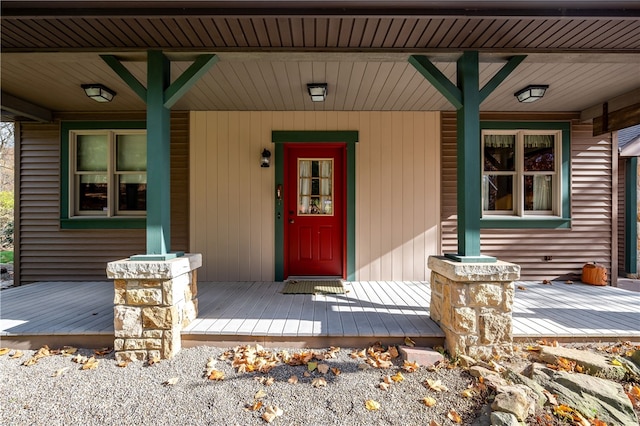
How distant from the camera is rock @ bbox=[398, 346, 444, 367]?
2283 millimetres

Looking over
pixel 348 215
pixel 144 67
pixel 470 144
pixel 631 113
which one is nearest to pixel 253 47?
pixel 144 67

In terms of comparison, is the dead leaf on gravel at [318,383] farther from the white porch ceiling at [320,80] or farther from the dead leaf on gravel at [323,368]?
the white porch ceiling at [320,80]

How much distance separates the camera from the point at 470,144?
2.57 m

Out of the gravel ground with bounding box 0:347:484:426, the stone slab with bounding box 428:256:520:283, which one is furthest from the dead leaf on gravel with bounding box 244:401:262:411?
the stone slab with bounding box 428:256:520:283

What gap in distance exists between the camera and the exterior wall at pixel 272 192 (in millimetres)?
4359

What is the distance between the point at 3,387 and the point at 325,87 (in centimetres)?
364

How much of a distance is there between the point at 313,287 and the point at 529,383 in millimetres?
2417

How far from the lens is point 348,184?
4355 mm

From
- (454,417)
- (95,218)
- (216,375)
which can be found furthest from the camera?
(95,218)

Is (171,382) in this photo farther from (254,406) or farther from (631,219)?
(631,219)

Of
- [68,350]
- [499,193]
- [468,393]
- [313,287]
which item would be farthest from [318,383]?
[499,193]

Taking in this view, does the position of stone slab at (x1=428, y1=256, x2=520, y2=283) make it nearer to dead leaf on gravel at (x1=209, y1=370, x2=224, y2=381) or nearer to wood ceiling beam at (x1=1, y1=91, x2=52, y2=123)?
dead leaf on gravel at (x1=209, y1=370, x2=224, y2=381)

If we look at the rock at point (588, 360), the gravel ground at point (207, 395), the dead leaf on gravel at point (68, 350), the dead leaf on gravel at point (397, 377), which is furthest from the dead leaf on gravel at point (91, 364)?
the rock at point (588, 360)

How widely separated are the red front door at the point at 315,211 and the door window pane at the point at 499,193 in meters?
2.16
